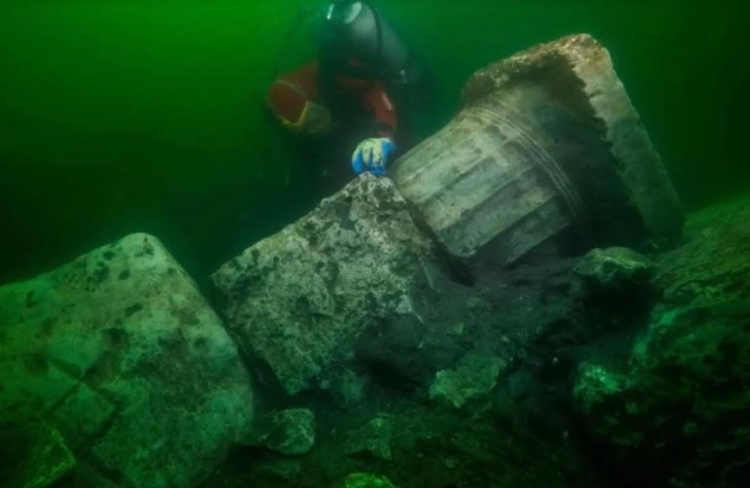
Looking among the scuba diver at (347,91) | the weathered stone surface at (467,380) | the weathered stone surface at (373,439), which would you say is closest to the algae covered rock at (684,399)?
the weathered stone surface at (467,380)

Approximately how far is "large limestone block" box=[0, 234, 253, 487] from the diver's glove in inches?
58.5

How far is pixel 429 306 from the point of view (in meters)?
3.01

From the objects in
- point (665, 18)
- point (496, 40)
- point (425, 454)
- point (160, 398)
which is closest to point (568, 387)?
point (425, 454)

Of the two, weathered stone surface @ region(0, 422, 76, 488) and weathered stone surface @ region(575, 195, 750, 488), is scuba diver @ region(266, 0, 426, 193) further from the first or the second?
weathered stone surface @ region(0, 422, 76, 488)

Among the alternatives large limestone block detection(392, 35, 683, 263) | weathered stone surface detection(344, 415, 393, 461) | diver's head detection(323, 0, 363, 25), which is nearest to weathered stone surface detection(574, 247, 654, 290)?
large limestone block detection(392, 35, 683, 263)

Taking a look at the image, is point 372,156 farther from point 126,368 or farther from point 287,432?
point 126,368

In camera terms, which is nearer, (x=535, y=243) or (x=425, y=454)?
(x=425, y=454)

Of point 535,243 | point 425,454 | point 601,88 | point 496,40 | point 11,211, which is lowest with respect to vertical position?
point 425,454

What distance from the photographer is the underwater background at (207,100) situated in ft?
13.5

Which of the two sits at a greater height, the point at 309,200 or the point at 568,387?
the point at 309,200

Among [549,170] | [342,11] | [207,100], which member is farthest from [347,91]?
[549,170]

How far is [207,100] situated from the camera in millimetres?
4820

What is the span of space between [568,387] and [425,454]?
0.87 meters

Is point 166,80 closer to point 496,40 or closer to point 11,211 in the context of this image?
point 11,211
